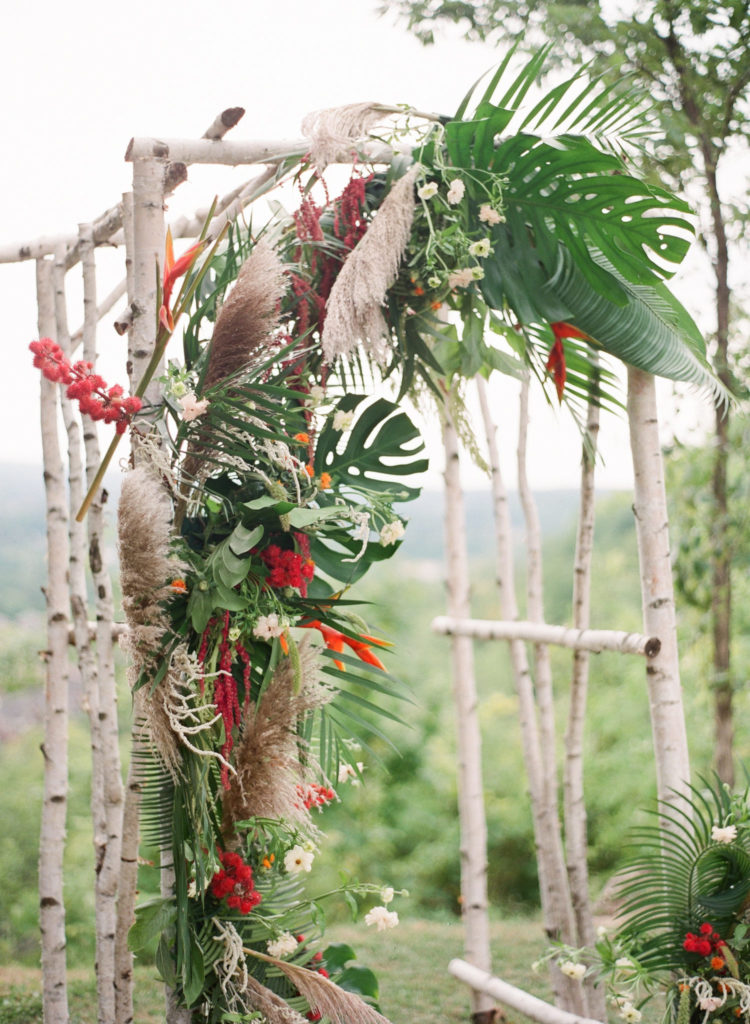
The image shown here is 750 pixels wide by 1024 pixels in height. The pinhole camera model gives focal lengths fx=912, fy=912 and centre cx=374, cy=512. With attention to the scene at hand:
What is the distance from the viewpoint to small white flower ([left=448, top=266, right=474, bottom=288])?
2.04 m

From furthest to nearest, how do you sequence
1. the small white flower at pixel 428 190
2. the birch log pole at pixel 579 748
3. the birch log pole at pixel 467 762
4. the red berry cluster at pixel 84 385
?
the birch log pole at pixel 467 762
the birch log pole at pixel 579 748
the small white flower at pixel 428 190
the red berry cluster at pixel 84 385

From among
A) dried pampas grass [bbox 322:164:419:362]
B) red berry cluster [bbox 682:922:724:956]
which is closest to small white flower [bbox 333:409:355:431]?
dried pampas grass [bbox 322:164:419:362]

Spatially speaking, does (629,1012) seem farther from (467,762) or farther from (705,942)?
(467,762)

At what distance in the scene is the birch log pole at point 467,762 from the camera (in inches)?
114

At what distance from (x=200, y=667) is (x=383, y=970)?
7.50ft

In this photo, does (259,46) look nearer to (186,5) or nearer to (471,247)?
(186,5)

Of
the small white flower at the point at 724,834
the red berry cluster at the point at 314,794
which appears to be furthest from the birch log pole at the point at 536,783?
the red berry cluster at the point at 314,794

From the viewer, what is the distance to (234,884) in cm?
183

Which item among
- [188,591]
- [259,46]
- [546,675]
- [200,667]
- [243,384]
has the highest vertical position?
[259,46]

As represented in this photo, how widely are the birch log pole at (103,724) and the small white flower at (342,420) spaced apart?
2.15ft

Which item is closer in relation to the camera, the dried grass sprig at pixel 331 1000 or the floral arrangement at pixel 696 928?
the dried grass sprig at pixel 331 1000

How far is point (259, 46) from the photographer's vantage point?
4434 mm

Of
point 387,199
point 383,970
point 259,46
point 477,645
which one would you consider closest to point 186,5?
point 259,46

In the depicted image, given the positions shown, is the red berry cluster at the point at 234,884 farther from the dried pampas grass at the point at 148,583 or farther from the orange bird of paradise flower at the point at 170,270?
the orange bird of paradise flower at the point at 170,270
